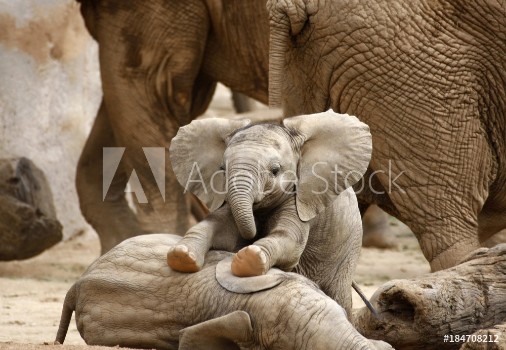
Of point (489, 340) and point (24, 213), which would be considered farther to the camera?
point (24, 213)

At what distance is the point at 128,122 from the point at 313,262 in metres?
3.20

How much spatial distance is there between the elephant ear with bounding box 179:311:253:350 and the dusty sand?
303 mm

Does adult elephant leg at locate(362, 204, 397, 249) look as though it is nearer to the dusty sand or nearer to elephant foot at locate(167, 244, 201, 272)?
the dusty sand

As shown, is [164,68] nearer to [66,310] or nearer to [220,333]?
[66,310]

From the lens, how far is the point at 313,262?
4195mm

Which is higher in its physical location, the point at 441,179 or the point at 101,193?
the point at 441,179

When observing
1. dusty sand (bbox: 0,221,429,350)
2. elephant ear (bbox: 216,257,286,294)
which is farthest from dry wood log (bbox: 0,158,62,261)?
elephant ear (bbox: 216,257,286,294)

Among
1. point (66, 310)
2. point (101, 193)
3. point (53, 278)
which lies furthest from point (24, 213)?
point (66, 310)

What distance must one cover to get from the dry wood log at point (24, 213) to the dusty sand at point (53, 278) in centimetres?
16

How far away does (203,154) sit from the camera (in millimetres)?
4176

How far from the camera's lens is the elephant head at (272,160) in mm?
3898

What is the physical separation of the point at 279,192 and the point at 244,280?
0.29 meters

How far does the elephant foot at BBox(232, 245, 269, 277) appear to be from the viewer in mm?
3762

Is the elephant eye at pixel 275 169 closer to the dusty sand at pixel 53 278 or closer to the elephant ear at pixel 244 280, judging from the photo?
the elephant ear at pixel 244 280
